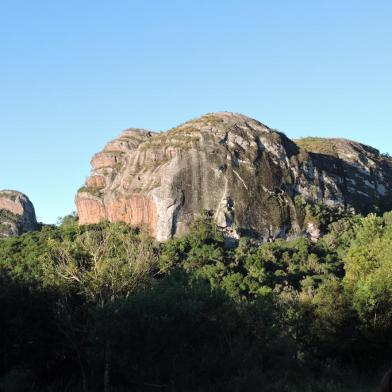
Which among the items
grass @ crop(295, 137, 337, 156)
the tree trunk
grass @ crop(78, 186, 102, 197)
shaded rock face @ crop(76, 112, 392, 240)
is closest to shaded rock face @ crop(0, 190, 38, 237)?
grass @ crop(78, 186, 102, 197)

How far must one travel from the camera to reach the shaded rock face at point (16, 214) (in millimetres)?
120550

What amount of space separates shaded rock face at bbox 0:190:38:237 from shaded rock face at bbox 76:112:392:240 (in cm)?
2731

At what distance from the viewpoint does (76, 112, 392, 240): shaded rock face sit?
269 feet

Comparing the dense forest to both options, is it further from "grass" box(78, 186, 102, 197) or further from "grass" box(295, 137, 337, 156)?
"grass" box(295, 137, 337, 156)

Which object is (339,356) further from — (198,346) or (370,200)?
(370,200)

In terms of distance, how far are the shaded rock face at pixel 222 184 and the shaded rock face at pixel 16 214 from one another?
27312 mm

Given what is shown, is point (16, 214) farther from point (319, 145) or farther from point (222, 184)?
point (319, 145)

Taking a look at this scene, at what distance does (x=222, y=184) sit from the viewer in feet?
276

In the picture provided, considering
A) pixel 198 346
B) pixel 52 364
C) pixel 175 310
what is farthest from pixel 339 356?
pixel 52 364

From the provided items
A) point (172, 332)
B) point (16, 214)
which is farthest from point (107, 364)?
point (16, 214)

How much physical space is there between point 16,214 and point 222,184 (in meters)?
64.2

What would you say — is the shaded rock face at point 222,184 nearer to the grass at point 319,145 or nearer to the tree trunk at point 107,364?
the grass at point 319,145

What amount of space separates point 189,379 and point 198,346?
1.39 meters

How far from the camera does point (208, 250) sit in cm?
7538
